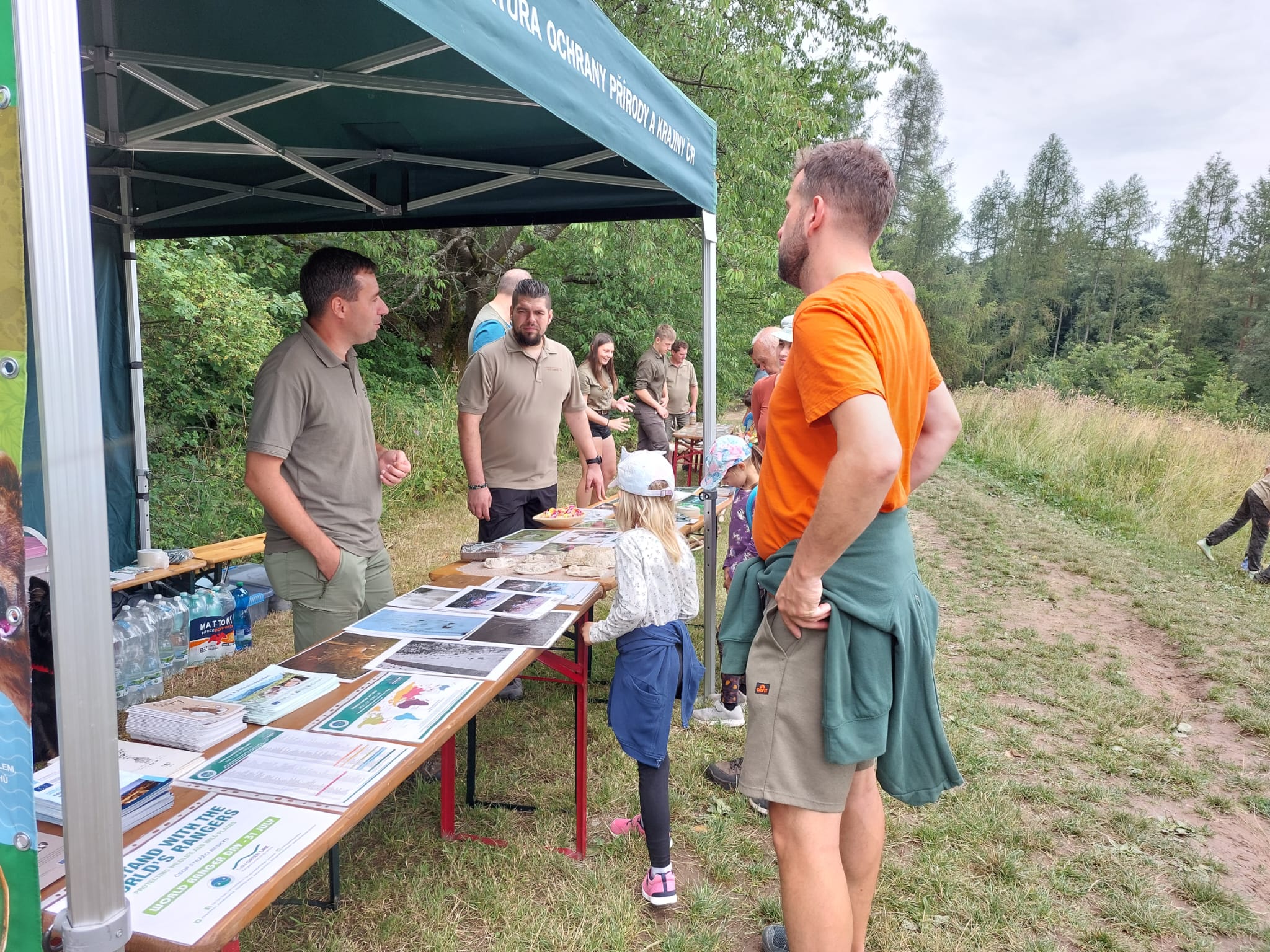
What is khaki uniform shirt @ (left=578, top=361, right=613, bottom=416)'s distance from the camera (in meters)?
8.95

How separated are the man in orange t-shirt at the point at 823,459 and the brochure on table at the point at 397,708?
0.71 m

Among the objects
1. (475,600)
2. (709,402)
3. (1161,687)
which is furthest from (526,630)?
(1161,687)

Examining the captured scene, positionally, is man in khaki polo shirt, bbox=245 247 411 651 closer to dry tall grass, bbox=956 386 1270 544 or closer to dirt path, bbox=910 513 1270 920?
dirt path, bbox=910 513 1270 920

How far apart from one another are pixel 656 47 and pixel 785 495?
32.9ft

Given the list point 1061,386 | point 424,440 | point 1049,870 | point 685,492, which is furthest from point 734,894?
point 1061,386

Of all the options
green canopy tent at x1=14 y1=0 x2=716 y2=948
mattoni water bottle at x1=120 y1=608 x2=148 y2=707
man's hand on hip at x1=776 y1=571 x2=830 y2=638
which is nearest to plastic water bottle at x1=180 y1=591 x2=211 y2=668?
mattoni water bottle at x1=120 y1=608 x2=148 y2=707

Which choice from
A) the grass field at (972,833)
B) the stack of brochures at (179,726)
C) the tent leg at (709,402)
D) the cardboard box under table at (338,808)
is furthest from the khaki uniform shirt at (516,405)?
the stack of brochures at (179,726)

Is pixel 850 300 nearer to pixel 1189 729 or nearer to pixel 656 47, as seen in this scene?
pixel 1189 729

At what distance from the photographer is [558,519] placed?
3.88 meters

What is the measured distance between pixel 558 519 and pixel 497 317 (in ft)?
4.45

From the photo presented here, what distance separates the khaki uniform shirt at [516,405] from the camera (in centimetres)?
387

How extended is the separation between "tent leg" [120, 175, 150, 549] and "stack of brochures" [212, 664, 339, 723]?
3.22m

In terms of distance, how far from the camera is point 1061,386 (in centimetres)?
3022

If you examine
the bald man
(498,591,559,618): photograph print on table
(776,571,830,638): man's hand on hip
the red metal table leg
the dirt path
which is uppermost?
the bald man
